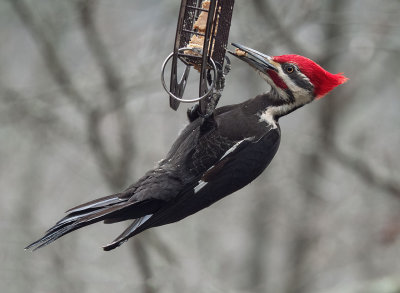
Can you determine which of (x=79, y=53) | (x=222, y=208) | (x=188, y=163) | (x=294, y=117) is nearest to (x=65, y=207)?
(x=222, y=208)

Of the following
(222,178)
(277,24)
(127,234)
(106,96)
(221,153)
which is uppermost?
(106,96)

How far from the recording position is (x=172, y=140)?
7738 millimetres

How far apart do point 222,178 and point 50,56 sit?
2886mm

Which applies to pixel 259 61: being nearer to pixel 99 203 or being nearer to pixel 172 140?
pixel 99 203

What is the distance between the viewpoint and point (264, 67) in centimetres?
346

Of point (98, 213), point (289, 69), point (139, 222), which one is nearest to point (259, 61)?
point (289, 69)

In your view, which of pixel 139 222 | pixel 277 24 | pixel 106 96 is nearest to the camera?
pixel 139 222

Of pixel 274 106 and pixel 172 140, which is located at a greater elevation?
pixel 172 140

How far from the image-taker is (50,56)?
18.6 feet

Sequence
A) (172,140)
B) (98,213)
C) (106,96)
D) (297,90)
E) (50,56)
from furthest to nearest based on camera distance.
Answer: (172,140) < (106,96) < (50,56) < (297,90) < (98,213)

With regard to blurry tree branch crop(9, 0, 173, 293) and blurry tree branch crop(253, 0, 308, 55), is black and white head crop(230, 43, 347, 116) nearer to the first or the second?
blurry tree branch crop(253, 0, 308, 55)

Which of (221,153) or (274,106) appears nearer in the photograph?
(221,153)

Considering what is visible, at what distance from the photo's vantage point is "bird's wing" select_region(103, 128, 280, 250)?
328 cm

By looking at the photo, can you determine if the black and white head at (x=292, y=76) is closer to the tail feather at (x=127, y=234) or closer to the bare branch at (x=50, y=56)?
the tail feather at (x=127, y=234)
